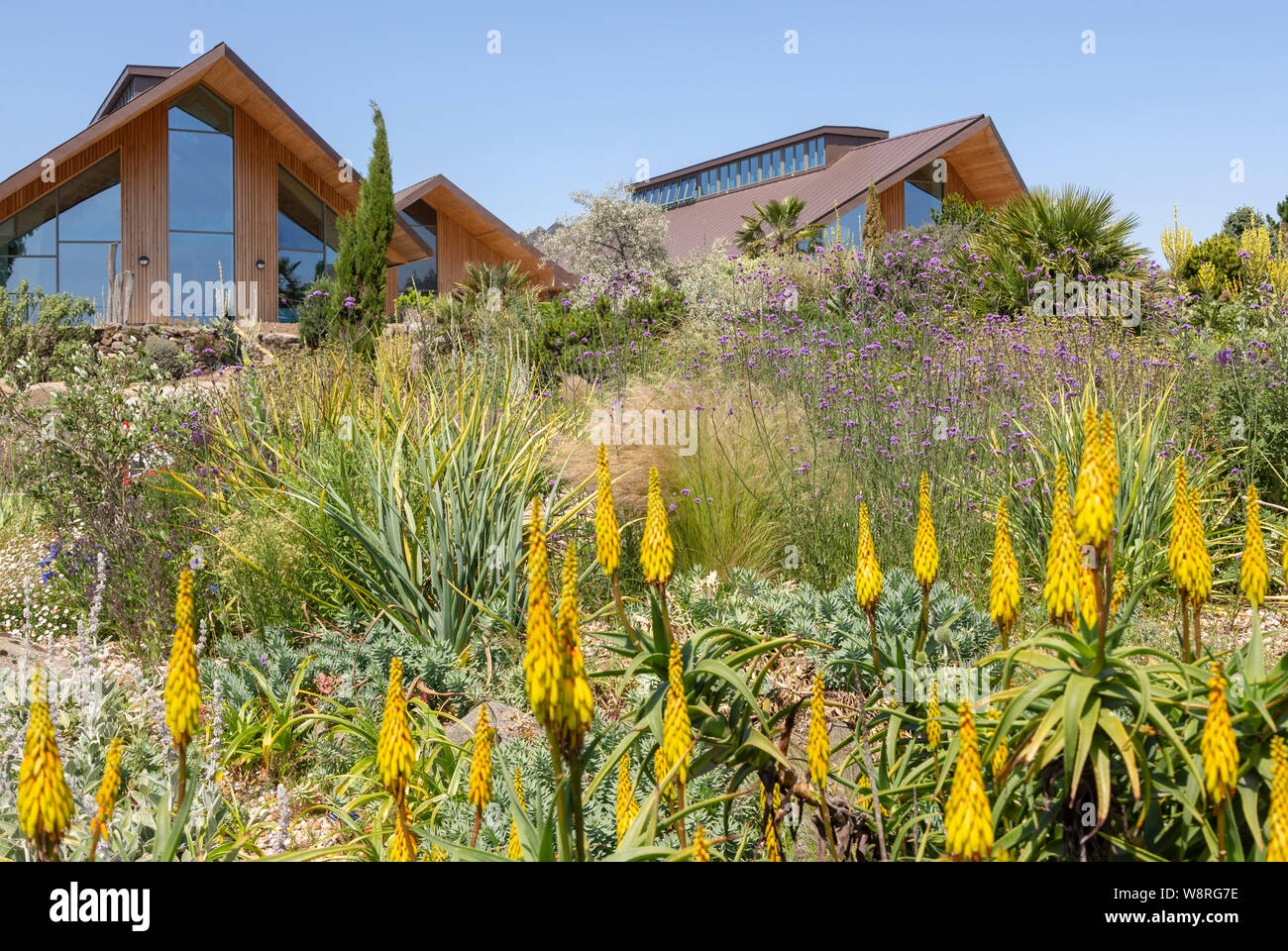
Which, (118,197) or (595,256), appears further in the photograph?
(595,256)

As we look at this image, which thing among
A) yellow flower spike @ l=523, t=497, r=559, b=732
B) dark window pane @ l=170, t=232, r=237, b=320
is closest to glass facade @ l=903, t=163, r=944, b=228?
dark window pane @ l=170, t=232, r=237, b=320

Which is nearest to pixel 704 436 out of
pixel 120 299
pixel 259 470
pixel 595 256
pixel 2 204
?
pixel 259 470

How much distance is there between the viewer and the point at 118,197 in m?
18.8

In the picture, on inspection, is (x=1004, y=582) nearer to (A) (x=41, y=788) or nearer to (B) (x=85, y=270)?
(A) (x=41, y=788)

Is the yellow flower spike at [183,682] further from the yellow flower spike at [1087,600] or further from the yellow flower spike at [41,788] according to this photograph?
the yellow flower spike at [1087,600]

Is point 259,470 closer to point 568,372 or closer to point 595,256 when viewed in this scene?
point 568,372

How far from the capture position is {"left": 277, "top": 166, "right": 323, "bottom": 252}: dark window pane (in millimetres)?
20531

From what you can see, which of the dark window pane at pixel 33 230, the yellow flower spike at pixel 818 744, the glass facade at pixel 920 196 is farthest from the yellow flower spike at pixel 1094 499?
the glass facade at pixel 920 196

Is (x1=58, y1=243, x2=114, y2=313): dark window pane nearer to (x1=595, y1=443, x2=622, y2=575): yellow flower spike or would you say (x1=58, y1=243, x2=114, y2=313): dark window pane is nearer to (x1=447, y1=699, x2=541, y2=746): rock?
(x1=447, y1=699, x2=541, y2=746): rock

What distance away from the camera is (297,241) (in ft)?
68.4

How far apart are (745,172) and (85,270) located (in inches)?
1170

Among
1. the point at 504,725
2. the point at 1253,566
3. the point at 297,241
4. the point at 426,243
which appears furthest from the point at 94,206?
the point at 1253,566

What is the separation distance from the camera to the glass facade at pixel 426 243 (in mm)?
22703

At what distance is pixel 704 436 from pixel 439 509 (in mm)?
2033
